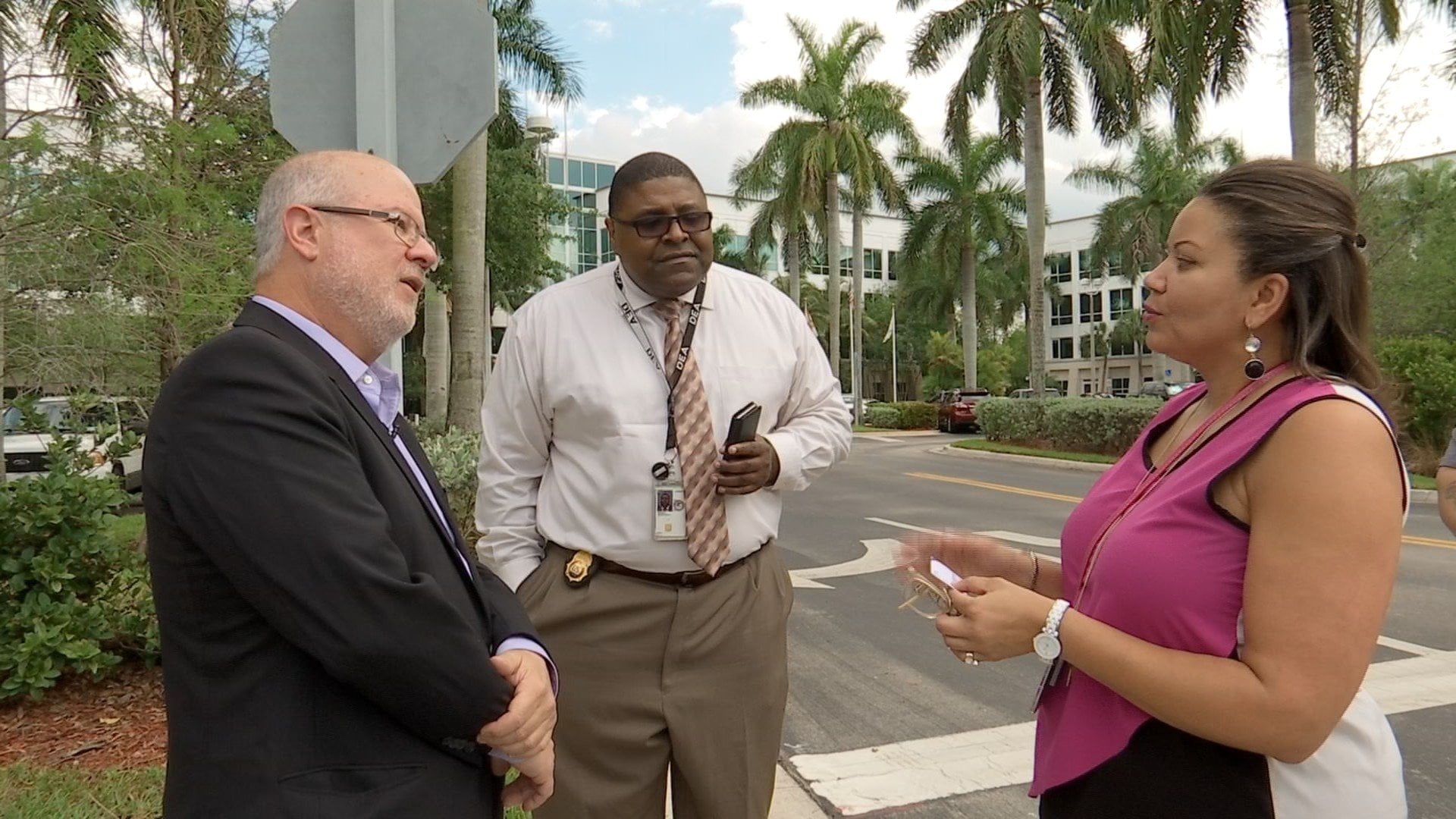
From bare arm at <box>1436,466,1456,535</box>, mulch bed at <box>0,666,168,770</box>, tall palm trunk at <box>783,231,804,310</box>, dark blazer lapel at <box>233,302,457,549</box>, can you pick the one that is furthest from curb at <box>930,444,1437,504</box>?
tall palm trunk at <box>783,231,804,310</box>

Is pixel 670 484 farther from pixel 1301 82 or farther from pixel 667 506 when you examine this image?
pixel 1301 82

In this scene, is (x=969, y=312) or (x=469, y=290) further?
(x=969, y=312)

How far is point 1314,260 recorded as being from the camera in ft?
5.62

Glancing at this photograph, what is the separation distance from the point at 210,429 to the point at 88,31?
484 cm

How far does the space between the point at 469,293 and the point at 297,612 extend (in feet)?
29.3

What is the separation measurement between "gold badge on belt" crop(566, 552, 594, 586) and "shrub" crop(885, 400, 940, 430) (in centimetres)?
3558

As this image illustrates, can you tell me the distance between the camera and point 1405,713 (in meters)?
4.77

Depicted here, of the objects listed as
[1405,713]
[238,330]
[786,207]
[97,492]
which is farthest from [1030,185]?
[238,330]

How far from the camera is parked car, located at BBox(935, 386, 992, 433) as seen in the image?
32531 mm

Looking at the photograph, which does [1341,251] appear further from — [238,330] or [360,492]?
[238,330]

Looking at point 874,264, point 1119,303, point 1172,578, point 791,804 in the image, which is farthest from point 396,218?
point 874,264

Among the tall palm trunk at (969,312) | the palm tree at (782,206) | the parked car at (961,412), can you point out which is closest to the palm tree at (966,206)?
the tall palm trunk at (969,312)

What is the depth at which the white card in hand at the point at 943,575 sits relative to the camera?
194 cm

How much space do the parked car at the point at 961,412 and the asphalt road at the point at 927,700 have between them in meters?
22.2
